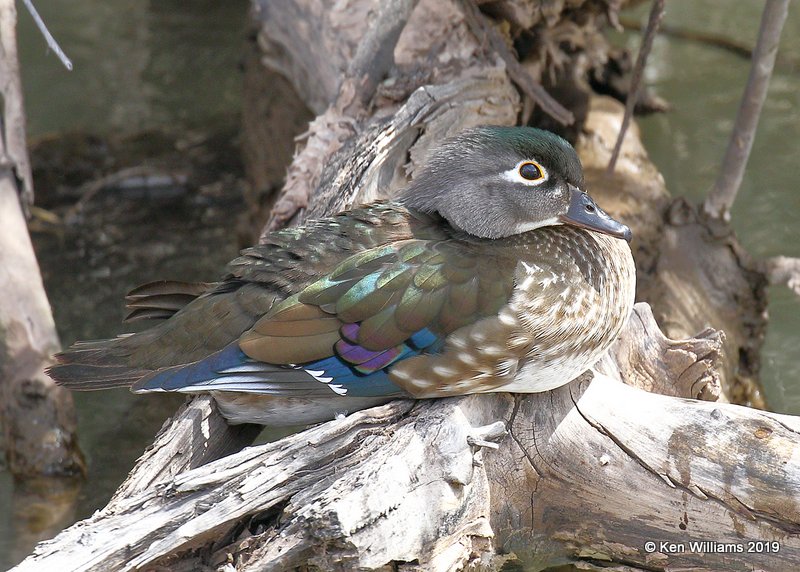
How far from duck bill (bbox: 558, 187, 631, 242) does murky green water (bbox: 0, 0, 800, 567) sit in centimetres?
177

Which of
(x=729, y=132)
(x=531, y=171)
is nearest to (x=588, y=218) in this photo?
(x=531, y=171)

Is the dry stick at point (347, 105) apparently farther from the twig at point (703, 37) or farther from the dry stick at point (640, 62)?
the twig at point (703, 37)

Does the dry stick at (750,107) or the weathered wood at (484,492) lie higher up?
the dry stick at (750,107)

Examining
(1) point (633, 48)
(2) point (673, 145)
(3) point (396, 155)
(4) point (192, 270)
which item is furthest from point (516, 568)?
(1) point (633, 48)

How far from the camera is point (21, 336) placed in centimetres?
396

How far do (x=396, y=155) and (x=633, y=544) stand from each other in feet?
5.15

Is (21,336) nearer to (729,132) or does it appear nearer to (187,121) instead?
(187,121)

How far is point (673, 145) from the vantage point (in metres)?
5.97

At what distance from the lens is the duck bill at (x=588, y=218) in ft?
9.30

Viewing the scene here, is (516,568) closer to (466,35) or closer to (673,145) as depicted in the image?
(466,35)

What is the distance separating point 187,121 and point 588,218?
14.0ft

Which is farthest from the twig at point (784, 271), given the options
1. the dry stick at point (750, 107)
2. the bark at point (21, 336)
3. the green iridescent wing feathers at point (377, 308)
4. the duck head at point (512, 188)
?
the bark at point (21, 336)

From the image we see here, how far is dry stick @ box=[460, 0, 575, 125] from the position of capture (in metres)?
4.00

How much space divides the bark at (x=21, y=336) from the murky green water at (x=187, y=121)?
0.17m
